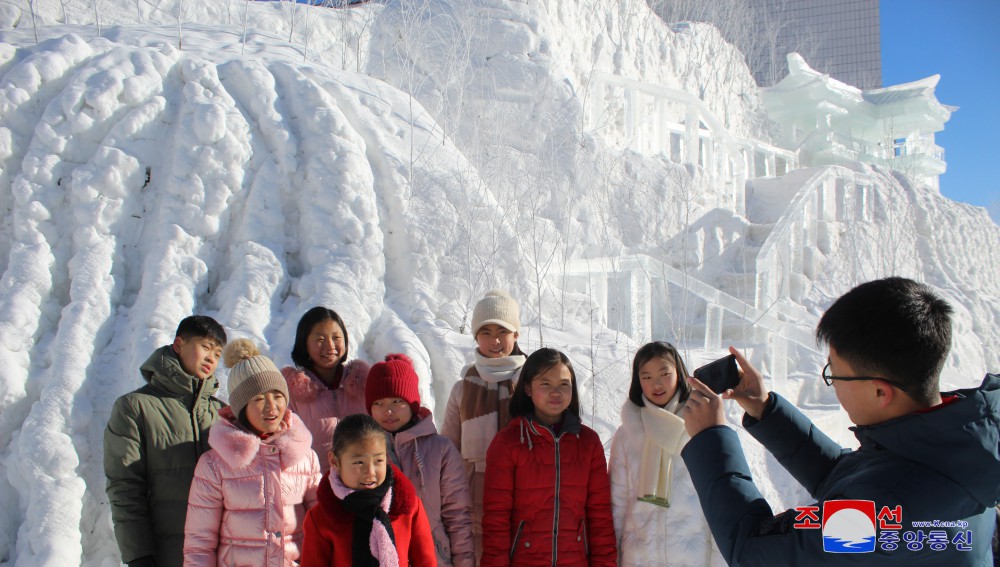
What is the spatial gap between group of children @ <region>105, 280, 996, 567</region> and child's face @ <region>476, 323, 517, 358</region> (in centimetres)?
28

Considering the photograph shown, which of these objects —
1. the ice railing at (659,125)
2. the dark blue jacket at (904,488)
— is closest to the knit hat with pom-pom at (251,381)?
the dark blue jacket at (904,488)

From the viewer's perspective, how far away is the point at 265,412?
2428mm

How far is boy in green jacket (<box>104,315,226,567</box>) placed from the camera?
2.50 m

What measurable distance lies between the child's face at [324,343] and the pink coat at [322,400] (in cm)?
7

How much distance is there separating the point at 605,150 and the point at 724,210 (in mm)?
3207

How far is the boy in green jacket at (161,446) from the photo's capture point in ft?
8.21

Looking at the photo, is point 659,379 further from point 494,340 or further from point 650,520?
point 494,340

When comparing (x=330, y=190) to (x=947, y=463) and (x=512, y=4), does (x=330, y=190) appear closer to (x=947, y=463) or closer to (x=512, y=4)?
(x=947, y=463)

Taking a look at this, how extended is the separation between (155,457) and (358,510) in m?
0.97

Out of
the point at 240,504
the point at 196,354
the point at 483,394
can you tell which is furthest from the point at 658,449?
the point at 196,354

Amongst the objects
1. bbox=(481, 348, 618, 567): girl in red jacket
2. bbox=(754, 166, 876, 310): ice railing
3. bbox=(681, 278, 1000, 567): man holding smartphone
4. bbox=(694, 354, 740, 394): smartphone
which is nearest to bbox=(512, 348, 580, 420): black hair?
bbox=(481, 348, 618, 567): girl in red jacket

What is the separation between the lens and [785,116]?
18922 millimetres

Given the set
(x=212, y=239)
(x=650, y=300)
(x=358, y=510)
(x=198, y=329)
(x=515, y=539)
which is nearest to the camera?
(x=358, y=510)

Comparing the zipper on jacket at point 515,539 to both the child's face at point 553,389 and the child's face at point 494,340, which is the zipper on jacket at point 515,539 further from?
the child's face at point 494,340
